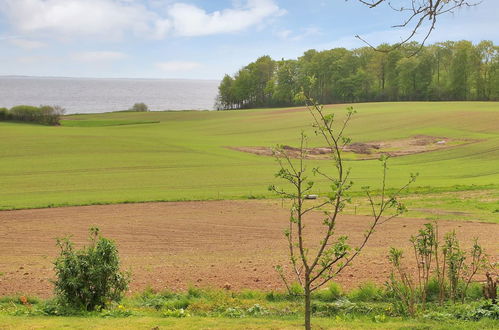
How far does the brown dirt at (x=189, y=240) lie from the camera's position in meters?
12.5

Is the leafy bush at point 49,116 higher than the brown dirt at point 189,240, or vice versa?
the leafy bush at point 49,116

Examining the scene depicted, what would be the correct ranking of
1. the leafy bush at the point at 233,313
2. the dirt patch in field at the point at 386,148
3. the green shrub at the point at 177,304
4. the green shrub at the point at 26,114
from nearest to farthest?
the leafy bush at the point at 233,313 < the green shrub at the point at 177,304 < the dirt patch in field at the point at 386,148 < the green shrub at the point at 26,114

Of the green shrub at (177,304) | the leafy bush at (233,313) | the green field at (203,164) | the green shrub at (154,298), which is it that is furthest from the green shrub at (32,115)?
the leafy bush at (233,313)

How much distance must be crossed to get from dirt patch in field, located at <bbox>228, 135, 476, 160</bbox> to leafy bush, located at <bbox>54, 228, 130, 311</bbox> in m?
36.7

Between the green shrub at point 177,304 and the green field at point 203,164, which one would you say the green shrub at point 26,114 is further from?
the green shrub at point 177,304

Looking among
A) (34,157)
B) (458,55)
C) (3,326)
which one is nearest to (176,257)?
(3,326)

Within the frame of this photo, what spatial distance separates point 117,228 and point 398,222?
11.4 meters

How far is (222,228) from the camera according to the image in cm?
1977

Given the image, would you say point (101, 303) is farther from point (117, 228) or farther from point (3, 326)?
point (117, 228)

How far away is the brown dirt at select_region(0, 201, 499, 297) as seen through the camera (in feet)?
41.1

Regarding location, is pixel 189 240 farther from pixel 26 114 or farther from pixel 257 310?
pixel 26 114

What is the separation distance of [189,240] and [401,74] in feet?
324

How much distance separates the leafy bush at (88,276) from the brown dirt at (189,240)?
5.48 feet

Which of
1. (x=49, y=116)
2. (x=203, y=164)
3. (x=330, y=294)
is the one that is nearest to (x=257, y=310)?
(x=330, y=294)
